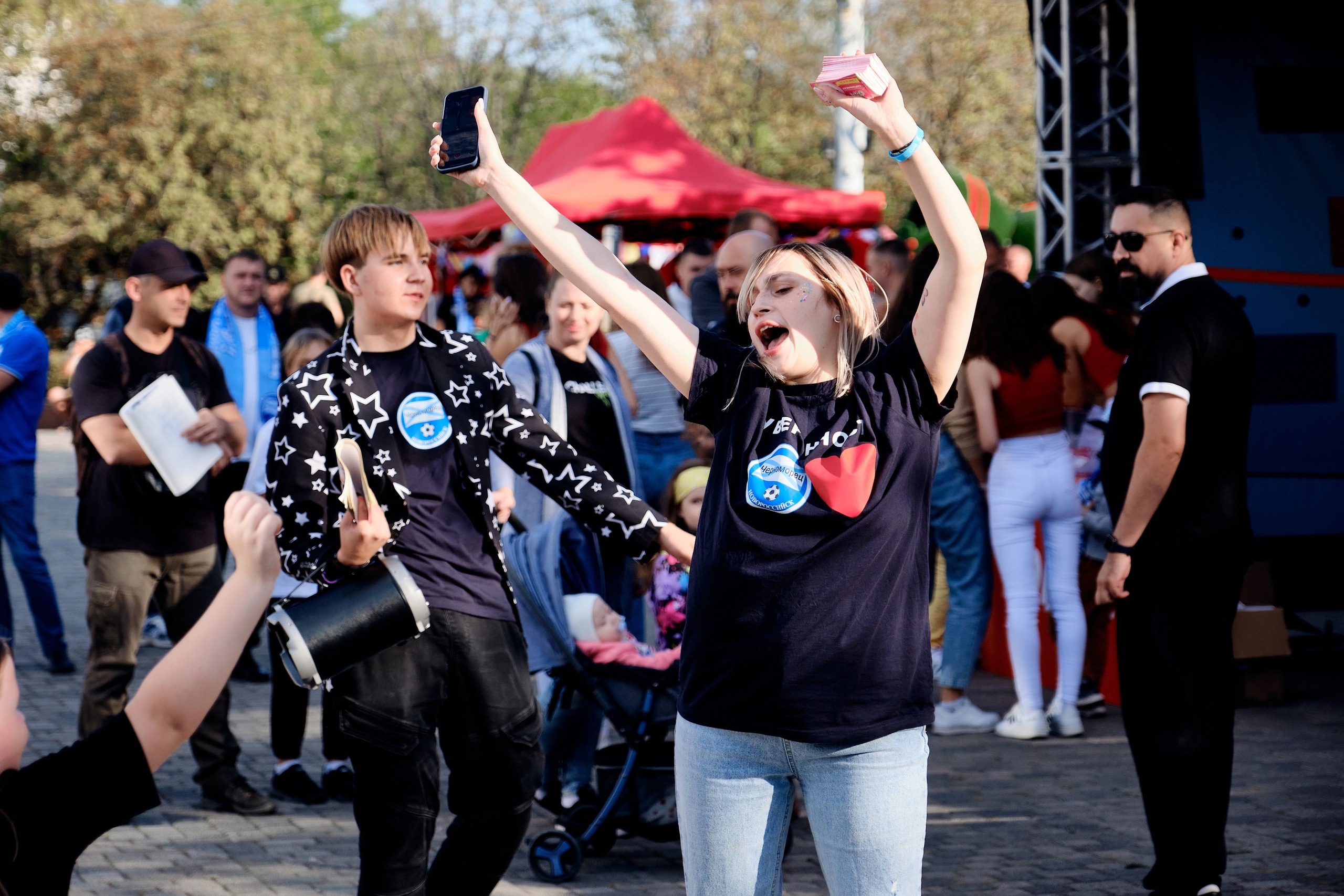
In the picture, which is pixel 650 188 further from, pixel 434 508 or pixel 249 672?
pixel 434 508

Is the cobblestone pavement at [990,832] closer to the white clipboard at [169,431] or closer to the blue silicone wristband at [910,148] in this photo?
the white clipboard at [169,431]

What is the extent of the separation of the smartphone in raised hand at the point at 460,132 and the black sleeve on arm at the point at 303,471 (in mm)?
794

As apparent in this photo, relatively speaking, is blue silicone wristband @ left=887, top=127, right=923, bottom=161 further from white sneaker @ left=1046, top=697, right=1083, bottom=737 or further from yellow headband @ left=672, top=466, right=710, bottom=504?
white sneaker @ left=1046, top=697, right=1083, bottom=737

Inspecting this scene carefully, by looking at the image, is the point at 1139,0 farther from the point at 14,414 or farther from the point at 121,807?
the point at 121,807

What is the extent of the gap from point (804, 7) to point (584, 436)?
24624 mm

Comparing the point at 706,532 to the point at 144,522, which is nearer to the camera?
the point at 706,532

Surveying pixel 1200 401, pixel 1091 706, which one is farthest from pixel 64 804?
pixel 1091 706

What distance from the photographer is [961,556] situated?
Answer: 6.72 m

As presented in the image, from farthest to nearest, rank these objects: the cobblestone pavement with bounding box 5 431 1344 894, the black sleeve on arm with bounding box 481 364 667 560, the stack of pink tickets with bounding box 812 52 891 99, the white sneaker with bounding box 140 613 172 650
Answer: the white sneaker with bounding box 140 613 172 650
the cobblestone pavement with bounding box 5 431 1344 894
the black sleeve on arm with bounding box 481 364 667 560
the stack of pink tickets with bounding box 812 52 891 99

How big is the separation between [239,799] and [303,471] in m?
2.36

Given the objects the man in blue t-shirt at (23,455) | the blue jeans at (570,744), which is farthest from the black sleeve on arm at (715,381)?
the man in blue t-shirt at (23,455)

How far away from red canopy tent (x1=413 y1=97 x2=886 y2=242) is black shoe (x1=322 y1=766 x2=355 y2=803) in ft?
25.8

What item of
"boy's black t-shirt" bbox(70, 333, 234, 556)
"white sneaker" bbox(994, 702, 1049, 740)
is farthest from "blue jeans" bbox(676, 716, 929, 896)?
"white sneaker" bbox(994, 702, 1049, 740)

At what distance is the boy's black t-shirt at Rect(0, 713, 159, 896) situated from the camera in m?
2.03
